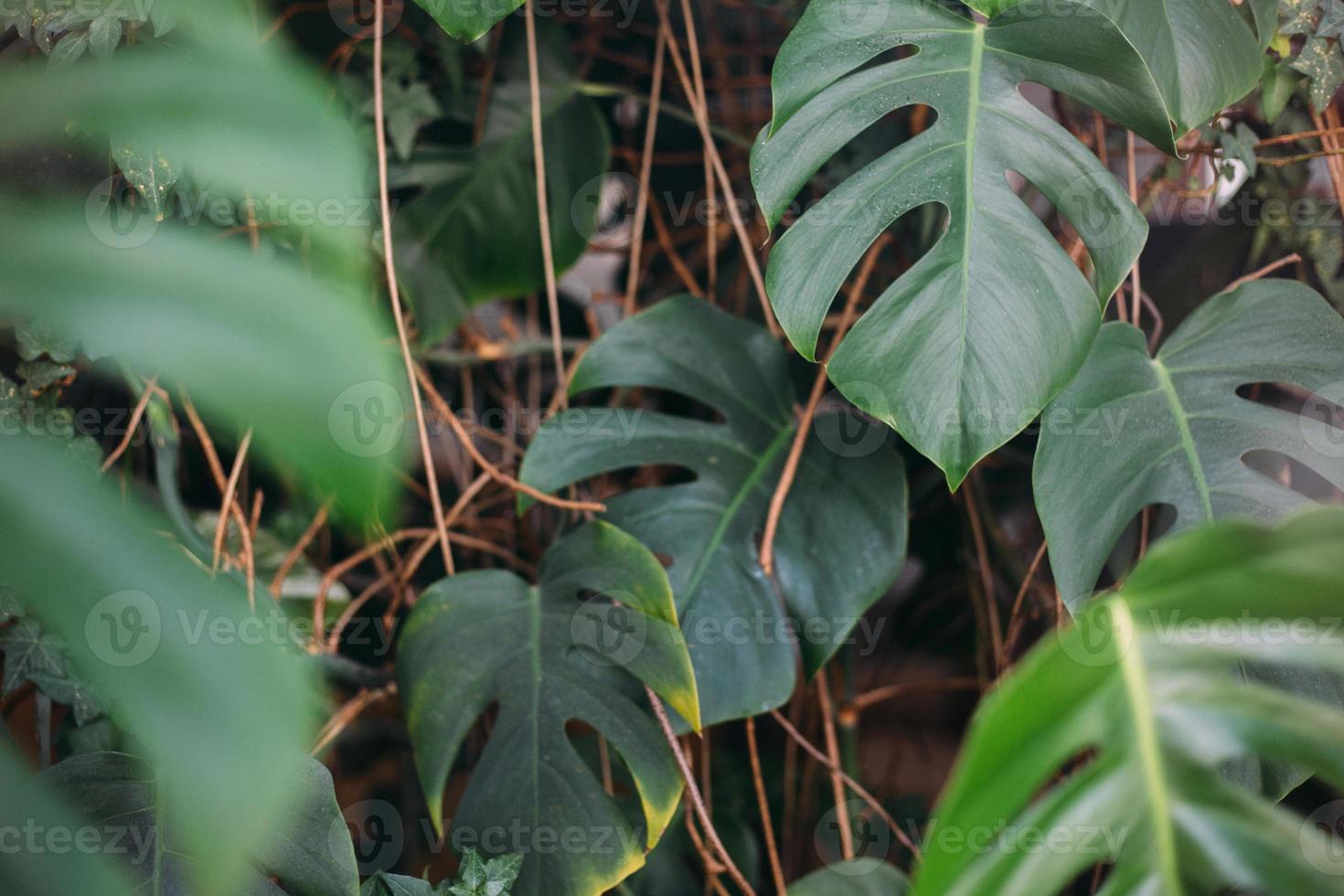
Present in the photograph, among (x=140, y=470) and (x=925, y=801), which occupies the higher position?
(x=140, y=470)

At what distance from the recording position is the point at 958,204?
2.55 ft

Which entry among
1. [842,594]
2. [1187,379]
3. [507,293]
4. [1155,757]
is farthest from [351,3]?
[1155,757]

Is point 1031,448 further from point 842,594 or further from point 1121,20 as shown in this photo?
point 1121,20

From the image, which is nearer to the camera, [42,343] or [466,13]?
[466,13]

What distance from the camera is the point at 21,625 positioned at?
0.90 m

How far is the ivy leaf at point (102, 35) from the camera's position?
34.1 inches

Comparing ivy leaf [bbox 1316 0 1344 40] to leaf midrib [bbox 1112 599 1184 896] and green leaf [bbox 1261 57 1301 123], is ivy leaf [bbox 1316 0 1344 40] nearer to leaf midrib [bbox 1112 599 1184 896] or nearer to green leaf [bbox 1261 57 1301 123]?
green leaf [bbox 1261 57 1301 123]

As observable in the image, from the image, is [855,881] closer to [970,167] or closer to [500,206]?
[970,167]

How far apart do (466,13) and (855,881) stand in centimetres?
90

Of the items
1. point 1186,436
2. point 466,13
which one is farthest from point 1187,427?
point 466,13

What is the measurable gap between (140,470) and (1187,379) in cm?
135

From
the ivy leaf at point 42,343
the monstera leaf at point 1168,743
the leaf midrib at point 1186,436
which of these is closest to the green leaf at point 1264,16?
the leaf midrib at point 1186,436

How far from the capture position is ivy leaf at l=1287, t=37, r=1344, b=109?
0.97 metres

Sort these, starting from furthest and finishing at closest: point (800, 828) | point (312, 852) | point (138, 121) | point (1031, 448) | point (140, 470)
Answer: point (800, 828), point (140, 470), point (1031, 448), point (312, 852), point (138, 121)
